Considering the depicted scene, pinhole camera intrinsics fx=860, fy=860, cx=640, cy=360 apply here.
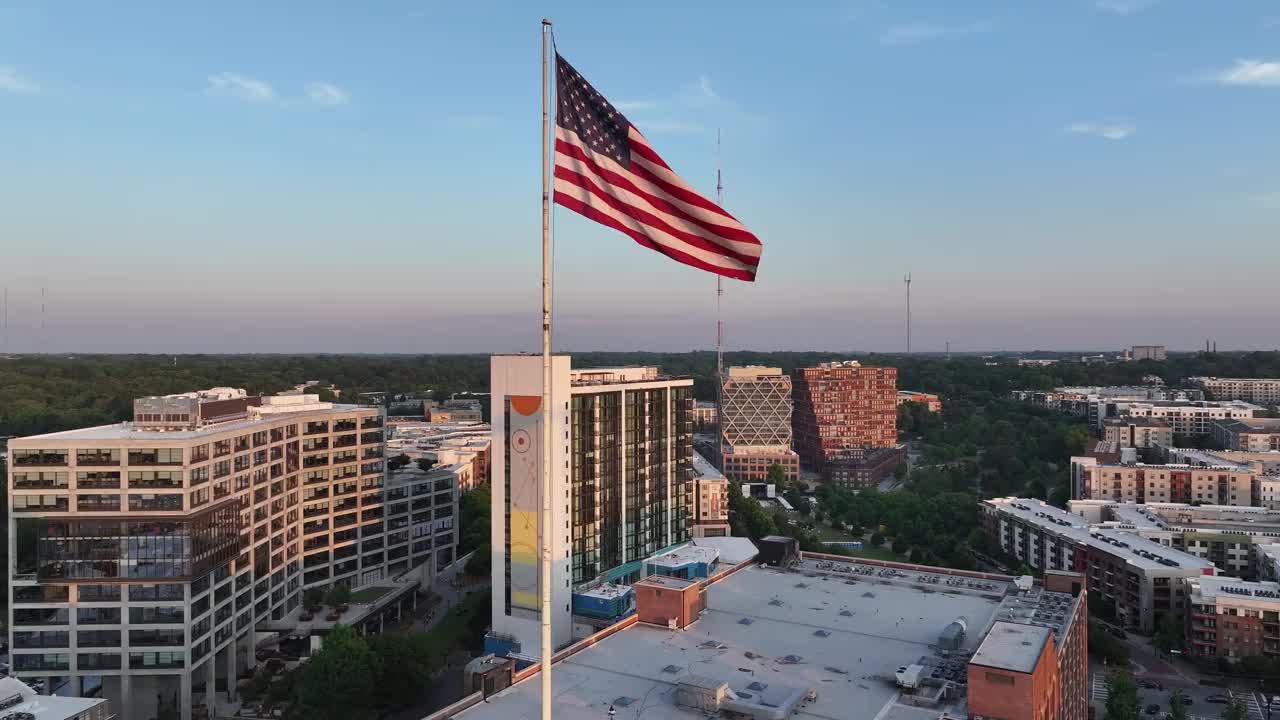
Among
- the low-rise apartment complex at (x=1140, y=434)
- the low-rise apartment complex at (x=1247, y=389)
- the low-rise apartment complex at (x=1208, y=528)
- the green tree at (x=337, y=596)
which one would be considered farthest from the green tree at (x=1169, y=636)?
the low-rise apartment complex at (x=1247, y=389)

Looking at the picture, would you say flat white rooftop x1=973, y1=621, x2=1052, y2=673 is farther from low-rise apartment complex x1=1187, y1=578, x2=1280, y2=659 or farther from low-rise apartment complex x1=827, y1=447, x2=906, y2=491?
low-rise apartment complex x1=827, y1=447, x2=906, y2=491

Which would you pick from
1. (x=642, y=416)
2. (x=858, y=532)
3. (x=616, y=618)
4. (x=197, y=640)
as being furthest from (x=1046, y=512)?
(x=197, y=640)

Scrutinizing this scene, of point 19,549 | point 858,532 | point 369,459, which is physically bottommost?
point 858,532

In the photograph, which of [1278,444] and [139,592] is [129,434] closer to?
[139,592]

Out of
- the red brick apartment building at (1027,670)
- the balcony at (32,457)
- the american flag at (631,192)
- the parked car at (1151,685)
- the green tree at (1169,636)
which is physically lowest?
the parked car at (1151,685)

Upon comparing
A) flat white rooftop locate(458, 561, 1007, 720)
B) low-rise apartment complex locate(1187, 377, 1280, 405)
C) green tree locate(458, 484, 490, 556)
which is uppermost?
low-rise apartment complex locate(1187, 377, 1280, 405)

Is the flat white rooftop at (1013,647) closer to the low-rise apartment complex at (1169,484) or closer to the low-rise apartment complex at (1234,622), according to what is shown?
the low-rise apartment complex at (1234,622)

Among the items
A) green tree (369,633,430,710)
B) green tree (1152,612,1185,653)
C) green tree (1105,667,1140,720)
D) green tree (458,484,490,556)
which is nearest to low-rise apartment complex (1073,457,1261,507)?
green tree (1152,612,1185,653)
